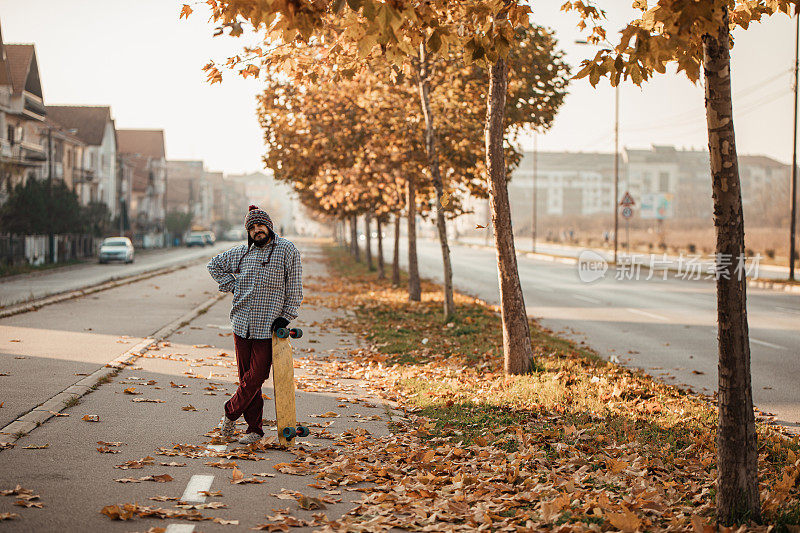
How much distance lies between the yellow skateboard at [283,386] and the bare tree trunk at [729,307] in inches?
131

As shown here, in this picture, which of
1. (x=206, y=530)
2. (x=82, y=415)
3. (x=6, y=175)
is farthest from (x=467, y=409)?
(x=6, y=175)

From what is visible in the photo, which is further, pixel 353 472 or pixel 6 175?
pixel 6 175

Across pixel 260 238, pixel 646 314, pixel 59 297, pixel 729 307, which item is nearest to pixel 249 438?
pixel 260 238

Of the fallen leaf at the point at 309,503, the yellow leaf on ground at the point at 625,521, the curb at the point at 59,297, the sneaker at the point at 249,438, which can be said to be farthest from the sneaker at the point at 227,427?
the curb at the point at 59,297

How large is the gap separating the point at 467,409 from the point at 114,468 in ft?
12.4

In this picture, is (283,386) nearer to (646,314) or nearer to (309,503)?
(309,503)

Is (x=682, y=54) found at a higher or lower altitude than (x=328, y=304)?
higher

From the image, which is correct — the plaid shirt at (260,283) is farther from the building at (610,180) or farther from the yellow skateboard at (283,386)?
the building at (610,180)

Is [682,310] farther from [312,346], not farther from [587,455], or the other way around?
[587,455]

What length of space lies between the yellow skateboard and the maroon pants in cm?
11

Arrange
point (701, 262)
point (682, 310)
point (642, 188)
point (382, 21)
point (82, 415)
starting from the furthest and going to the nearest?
point (642, 188) < point (701, 262) < point (682, 310) < point (82, 415) < point (382, 21)

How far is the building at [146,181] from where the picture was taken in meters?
89.9

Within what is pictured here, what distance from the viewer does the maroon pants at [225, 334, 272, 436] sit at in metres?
7.21

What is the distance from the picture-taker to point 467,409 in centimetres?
884
